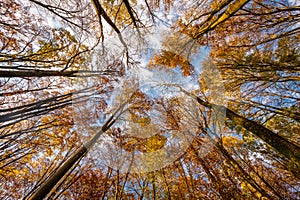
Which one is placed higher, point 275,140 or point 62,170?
point 275,140

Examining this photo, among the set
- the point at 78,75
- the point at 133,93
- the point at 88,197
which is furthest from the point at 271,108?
the point at 88,197

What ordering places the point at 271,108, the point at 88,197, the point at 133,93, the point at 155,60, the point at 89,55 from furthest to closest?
the point at 133,93 < the point at 88,197 < the point at 155,60 < the point at 89,55 < the point at 271,108

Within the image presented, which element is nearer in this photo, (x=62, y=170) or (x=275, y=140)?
(x=275, y=140)

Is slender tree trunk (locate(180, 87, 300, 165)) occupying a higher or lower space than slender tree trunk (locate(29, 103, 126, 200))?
higher

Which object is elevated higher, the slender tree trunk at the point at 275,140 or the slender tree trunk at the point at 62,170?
the slender tree trunk at the point at 275,140

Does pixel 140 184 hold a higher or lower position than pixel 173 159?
lower

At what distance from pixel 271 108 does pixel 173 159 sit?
5.31 m

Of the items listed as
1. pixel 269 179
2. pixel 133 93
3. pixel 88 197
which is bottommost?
pixel 88 197

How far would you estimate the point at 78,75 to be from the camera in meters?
5.55

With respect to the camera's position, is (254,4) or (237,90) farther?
(237,90)

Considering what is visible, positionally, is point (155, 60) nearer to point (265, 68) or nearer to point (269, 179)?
point (265, 68)

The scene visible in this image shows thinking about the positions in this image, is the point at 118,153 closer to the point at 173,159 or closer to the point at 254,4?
the point at 173,159

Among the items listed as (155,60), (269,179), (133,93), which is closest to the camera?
(269,179)

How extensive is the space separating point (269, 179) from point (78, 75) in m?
8.45
